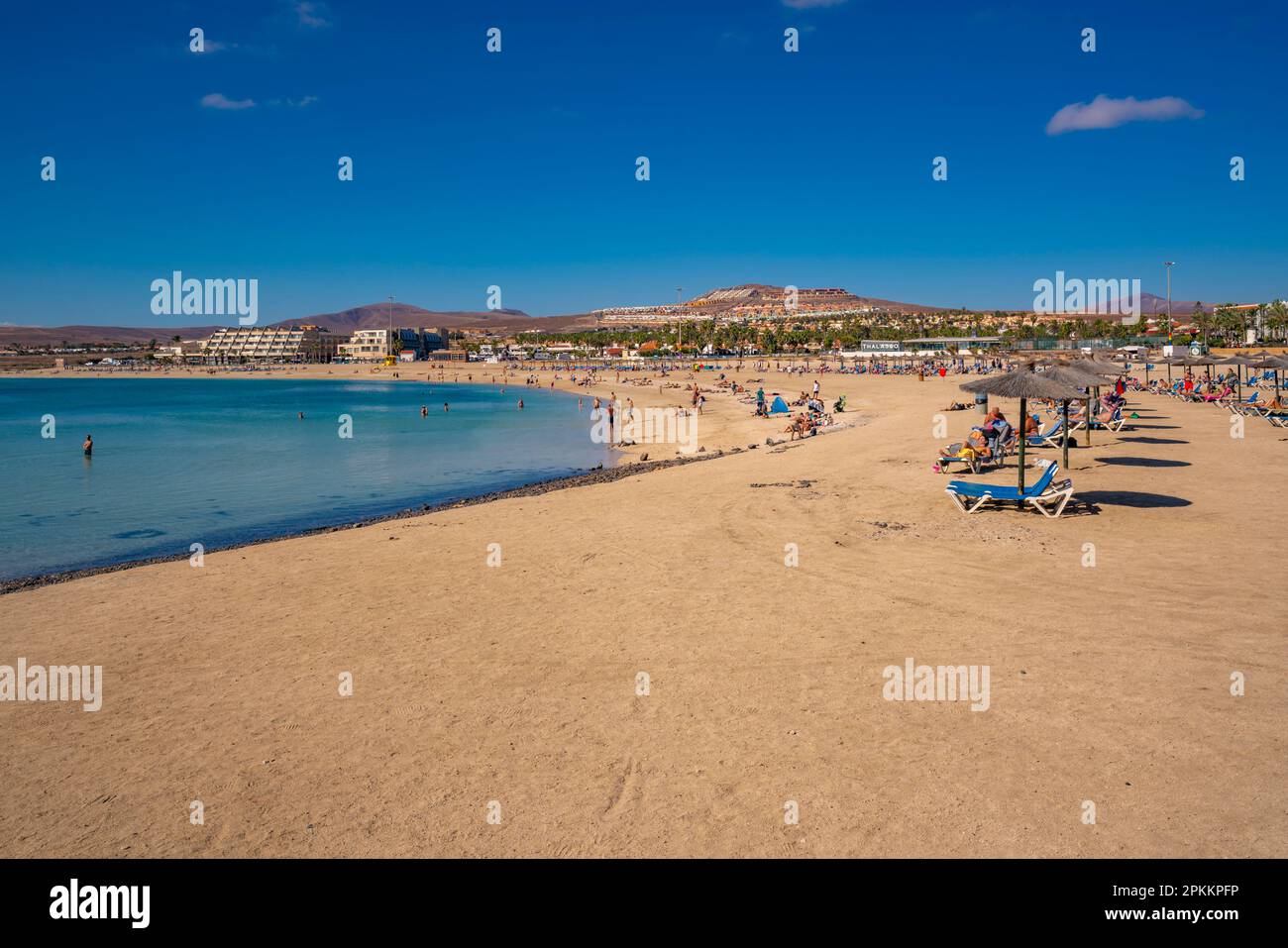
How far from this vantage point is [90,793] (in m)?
4.89

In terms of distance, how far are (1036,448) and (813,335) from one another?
374 feet

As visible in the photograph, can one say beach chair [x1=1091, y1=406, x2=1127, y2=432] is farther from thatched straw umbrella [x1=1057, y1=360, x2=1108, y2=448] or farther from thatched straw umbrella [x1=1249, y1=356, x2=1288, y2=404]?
thatched straw umbrella [x1=1057, y1=360, x2=1108, y2=448]

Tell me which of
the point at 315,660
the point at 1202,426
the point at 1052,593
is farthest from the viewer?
the point at 1202,426

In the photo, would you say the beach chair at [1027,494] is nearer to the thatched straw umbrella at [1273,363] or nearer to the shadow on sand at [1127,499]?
the shadow on sand at [1127,499]

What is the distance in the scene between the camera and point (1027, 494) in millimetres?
11445

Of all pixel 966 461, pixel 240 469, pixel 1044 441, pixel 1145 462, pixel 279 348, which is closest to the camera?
pixel 966 461

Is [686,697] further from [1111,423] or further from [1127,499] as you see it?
[1111,423]

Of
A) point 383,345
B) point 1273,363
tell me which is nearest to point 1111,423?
point 1273,363

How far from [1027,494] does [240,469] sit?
998 inches

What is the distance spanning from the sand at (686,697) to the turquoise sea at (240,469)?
6.15 metres

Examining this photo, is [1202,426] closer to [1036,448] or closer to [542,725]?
[1036,448]

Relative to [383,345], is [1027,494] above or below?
below
